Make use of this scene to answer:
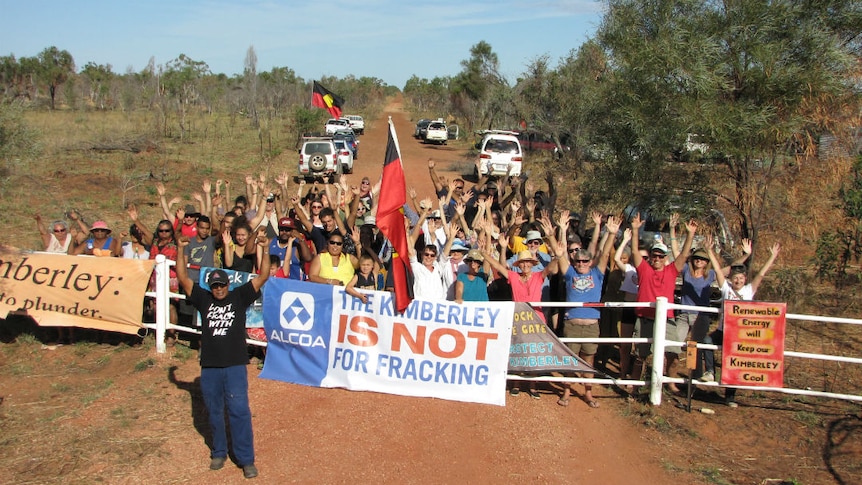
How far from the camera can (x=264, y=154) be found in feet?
105

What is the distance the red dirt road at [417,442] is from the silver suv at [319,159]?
17.3 meters

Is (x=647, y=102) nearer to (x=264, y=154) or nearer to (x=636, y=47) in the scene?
(x=636, y=47)

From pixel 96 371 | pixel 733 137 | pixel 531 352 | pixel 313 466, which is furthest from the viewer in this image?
pixel 733 137

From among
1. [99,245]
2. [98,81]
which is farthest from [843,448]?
[98,81]

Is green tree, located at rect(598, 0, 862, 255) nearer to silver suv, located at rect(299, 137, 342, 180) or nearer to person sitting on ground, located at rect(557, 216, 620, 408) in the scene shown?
person sitting on ground, located at rect(557, 216, 620, 408)

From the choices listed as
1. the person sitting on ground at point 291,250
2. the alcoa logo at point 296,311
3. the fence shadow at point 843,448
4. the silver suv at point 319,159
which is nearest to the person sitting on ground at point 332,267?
the alcoa logo at point 296,311

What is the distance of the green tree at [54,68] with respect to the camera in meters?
56.7

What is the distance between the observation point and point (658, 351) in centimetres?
750

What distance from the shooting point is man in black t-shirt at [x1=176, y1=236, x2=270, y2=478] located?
232 inches

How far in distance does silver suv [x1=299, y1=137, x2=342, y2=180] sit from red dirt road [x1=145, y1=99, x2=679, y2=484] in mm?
17317

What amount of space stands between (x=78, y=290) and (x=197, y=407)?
8.58 ft

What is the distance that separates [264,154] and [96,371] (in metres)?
24.6

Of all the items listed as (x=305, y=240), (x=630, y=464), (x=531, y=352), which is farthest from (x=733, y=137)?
(x=305, y=240)

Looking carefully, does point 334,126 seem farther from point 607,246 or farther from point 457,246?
point 607,246
